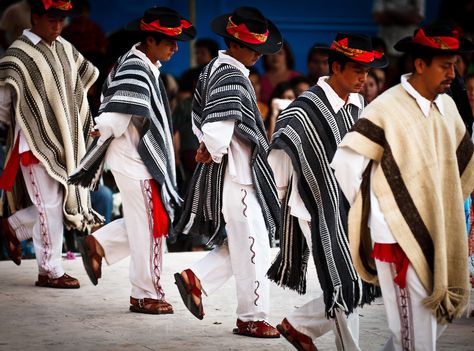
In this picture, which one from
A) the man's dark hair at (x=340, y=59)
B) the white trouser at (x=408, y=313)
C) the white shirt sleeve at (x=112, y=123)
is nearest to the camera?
the white trouser at (x=408, y=313)

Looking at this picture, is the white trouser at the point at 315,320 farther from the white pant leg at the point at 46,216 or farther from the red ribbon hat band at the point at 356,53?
the white pant leg at the point at 46,216

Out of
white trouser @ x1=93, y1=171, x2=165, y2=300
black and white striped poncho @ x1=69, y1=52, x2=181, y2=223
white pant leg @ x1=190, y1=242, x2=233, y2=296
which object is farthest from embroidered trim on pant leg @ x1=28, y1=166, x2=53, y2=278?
white pant leg @ x1=190, y1=242, x2=233, y2=296

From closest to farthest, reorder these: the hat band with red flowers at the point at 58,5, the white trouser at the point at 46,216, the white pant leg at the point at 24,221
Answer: the hat band with red flowers at the point at 58,5 → the white trouser at the point at 46,216 → the white pant leg at the point at 24,221

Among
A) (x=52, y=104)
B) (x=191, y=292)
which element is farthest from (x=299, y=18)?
(x=191, y=292)

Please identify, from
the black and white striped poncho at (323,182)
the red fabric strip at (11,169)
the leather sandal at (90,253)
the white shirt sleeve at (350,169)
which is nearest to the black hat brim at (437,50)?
the white shirt sleeve at (350,169)

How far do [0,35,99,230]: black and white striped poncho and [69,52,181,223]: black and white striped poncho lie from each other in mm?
611

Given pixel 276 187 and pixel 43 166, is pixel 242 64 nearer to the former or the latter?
pixel 276 187

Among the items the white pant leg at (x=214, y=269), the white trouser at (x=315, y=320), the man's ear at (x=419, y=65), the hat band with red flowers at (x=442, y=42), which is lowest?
the white pant leg at (x=214, y=269)

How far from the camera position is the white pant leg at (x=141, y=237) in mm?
8508

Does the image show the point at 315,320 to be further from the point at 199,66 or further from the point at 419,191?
the point at 199,66

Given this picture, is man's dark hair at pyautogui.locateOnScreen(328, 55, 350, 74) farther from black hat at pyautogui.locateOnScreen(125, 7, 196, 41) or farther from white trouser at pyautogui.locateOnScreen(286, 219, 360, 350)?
black hat at pyautogui.locateOnScreen(125, 7, 196, 41)

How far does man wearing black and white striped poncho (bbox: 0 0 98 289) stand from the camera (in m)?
9.25

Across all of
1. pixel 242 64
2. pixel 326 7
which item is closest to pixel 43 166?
pixel 242 64

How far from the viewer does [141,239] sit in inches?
336
